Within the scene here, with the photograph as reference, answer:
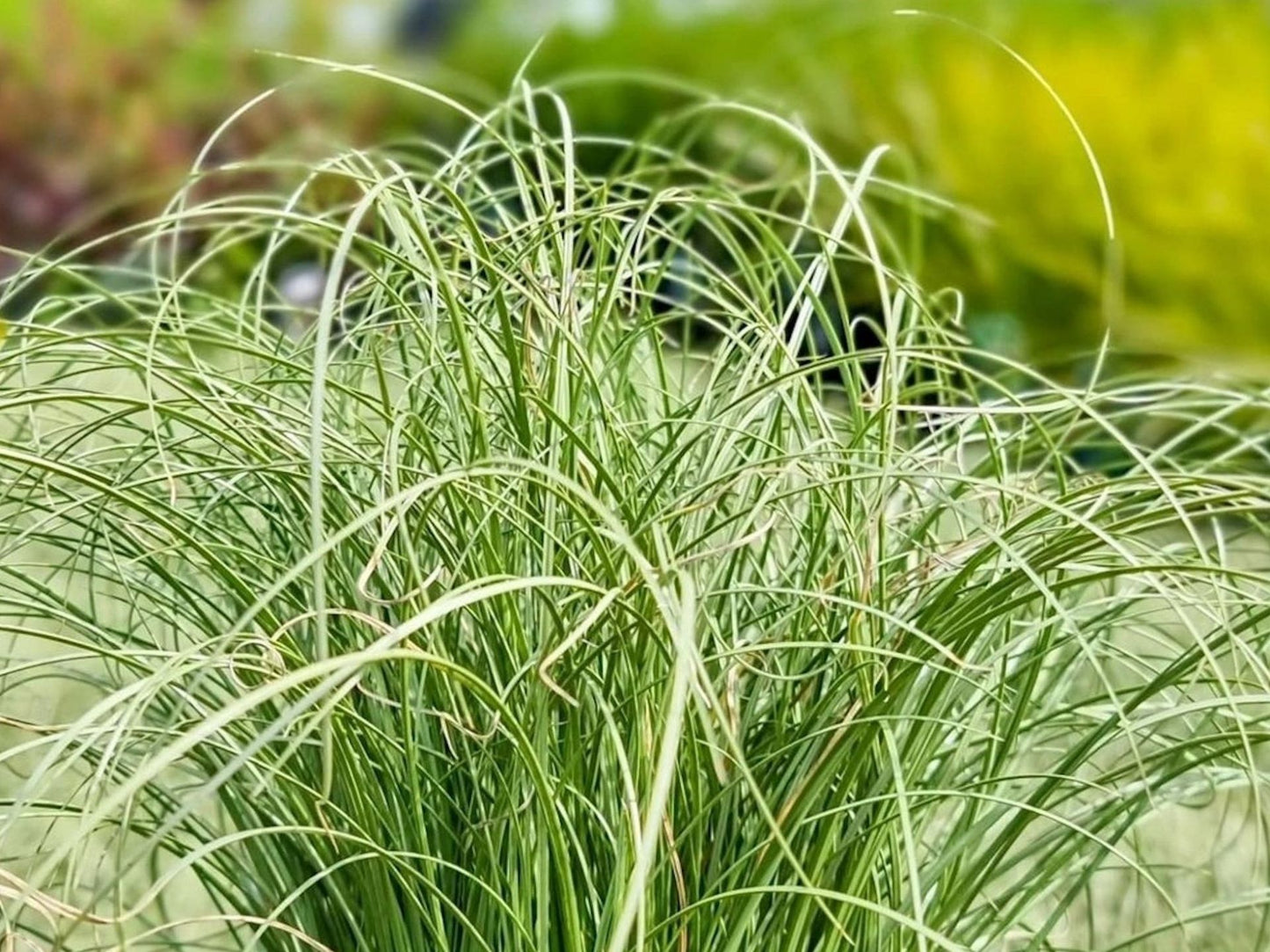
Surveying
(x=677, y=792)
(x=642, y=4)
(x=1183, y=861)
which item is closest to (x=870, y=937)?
(x=677, y=792)

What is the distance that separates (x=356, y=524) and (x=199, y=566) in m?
0.22

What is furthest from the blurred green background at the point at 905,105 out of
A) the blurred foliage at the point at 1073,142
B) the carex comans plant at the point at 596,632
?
the carex comans plant at the point at 596,632

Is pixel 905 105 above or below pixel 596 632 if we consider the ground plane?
above

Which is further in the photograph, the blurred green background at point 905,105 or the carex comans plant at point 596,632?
the blurred green background at point 905,105

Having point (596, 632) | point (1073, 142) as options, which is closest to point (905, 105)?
point (1073, 142)

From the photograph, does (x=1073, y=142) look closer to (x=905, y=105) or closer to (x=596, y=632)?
(x=905, y=105)

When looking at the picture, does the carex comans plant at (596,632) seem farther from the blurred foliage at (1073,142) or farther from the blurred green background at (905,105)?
the blurred foliage at (1073,142)

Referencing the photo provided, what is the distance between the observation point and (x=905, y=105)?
5.92ft

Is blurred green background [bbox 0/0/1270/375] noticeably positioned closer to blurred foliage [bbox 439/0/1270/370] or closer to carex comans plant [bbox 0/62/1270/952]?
blurred foliage [bbox 439/0/1270/370]

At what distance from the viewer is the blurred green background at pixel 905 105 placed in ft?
5.68

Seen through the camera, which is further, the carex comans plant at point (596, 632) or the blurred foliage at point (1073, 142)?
the blurred foliage at point (1073, 142)

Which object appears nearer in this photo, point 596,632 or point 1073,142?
point 596,632

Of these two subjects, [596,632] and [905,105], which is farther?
[905,105]

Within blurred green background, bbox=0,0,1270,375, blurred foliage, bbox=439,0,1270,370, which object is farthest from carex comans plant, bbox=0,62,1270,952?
blurred foliage, bbox=439,0,1270,370
